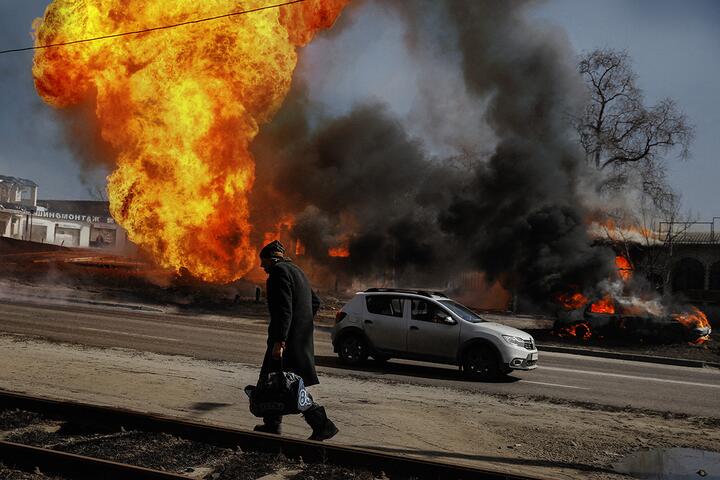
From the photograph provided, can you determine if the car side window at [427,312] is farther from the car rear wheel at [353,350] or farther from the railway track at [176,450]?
the railway track at [176,450]

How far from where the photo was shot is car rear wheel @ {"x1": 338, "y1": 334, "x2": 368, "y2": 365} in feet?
42.0

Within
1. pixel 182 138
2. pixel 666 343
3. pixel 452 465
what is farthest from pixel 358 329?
pixel 182 138

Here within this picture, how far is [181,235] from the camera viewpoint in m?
27.5

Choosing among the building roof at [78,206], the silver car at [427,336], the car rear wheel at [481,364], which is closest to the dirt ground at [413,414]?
the car rear wheel at [481,364]

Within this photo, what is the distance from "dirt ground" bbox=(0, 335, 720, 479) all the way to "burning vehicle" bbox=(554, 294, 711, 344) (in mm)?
11356

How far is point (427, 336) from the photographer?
12.2 meters

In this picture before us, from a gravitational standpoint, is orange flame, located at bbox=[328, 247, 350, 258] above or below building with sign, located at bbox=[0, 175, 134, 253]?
below

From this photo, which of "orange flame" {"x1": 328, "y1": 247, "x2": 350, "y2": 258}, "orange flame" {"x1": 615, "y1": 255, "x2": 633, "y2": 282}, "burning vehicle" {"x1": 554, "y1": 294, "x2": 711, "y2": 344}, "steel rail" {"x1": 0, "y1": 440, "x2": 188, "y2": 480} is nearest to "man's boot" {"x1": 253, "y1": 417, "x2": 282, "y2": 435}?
"steel rail" {"x1": 0, "y1": 440, "x2": 188, "y2": 480}

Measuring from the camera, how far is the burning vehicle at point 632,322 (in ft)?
64.4

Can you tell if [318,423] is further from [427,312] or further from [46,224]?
[46,224]

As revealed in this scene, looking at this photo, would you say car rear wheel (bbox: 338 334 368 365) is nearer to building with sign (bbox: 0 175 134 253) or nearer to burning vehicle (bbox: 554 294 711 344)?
burning vehicle (bbox: 554 294 711 344)

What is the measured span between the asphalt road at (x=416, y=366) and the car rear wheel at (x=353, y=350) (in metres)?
0.27

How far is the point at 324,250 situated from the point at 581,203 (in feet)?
45.8

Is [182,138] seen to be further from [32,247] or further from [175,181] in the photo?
[32,247]
